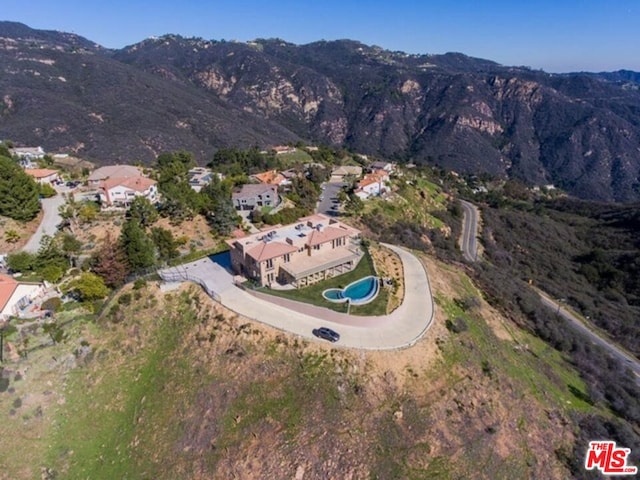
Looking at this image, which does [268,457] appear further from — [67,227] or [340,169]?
[340,169]

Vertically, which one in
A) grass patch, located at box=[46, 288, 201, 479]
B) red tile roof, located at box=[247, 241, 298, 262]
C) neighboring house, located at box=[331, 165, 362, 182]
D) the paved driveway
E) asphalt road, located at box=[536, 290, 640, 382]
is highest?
red tile roof, located at box=[247, 241, 298, 262]

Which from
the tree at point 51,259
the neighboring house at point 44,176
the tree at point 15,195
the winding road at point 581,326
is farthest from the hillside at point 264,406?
the neighboring house at point 44,176

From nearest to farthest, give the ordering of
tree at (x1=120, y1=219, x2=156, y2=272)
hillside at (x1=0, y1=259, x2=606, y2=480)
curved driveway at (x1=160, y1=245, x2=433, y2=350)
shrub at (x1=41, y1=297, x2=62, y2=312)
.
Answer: hillside at (x1=0, y1=259, x2=606, y2=480) < curved driveway at (x1=160, y1=245, x2=433, y2=350) < shrub at (x1=41, y1=297, x2=62, y2=312) < tree at (x1=120, y1=219, x2=156, y2=272)

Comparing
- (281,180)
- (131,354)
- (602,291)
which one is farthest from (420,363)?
(602,291)

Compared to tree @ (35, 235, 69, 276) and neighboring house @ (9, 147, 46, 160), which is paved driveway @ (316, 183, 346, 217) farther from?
neighboring house @ (9, 147, 46, 160)

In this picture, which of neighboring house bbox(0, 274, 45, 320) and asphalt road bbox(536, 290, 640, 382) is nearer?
neighboring house bbox(0, 274, 45, 320)

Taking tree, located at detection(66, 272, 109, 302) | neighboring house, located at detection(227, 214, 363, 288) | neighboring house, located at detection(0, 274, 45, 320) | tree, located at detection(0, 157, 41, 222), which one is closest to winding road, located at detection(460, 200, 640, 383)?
neighboring house, located at detection(227, 214, 363, 288)
